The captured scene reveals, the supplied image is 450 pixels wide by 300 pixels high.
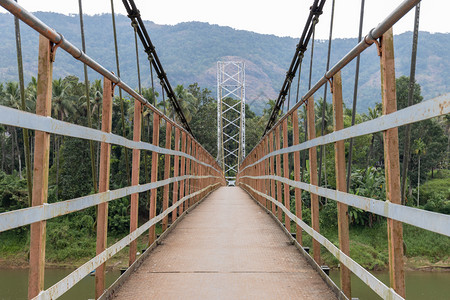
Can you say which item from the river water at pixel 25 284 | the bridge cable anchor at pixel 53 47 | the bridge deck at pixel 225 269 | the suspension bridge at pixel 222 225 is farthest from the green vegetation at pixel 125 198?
the bridge cable anchor at pixel 53 47

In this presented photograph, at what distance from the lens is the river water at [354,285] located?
24.7 m

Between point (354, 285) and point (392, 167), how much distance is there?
88.9ft

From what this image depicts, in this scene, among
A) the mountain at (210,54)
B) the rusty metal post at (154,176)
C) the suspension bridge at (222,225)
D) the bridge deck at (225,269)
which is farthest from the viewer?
the mountain at (210,54)

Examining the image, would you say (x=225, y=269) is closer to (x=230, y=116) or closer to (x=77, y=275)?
(x=77, y=275)

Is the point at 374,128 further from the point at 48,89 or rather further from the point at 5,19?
the point at 5,19

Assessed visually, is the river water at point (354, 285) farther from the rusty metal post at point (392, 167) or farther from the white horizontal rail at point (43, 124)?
the rusty metal post at point (392, 167)

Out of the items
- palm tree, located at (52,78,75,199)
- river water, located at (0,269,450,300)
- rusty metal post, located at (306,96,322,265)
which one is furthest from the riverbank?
rusty metal post, located at (306,96,322,265)

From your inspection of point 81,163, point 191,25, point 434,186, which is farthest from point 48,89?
point 191,25

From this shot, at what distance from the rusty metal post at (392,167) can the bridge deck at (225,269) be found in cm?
83

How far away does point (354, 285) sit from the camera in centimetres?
2675

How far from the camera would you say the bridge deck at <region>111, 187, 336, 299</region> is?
97.1 inches

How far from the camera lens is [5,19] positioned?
13912 cm

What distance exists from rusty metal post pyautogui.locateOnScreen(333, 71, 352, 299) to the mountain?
10132cm

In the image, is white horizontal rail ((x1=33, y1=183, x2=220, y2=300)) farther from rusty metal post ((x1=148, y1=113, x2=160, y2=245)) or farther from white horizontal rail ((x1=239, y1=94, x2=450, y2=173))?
white horizontal rail ((x1=239, y1=94, x2=450, y2=173))
